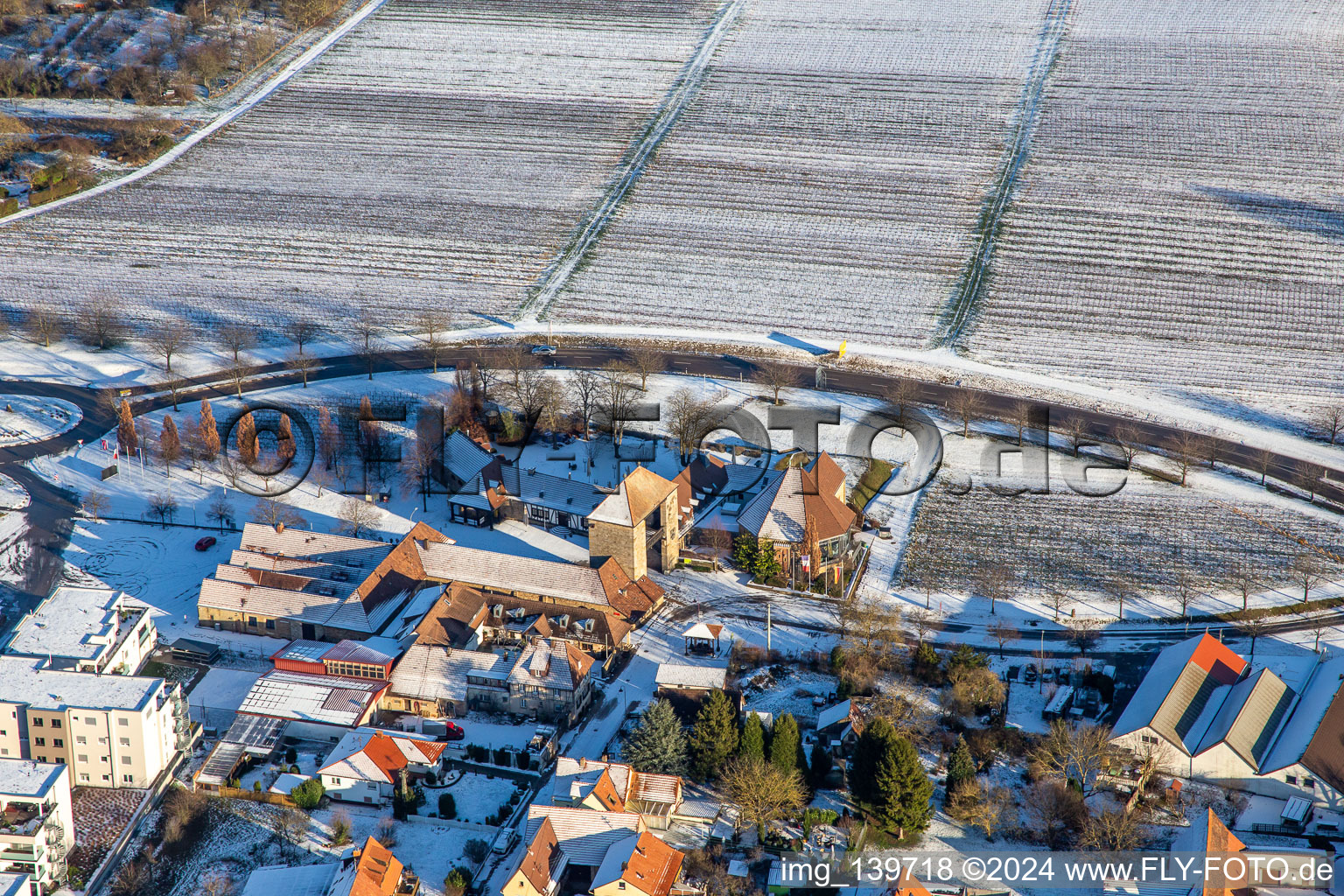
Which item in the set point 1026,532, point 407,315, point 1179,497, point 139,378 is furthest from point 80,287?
point 1179,497

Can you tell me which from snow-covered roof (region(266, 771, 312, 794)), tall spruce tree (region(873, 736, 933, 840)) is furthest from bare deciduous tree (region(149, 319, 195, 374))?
tall spruce tree (region(873, 736, 933, 840))

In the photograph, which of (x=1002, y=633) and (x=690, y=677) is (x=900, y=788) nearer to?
(x=690, y=677)

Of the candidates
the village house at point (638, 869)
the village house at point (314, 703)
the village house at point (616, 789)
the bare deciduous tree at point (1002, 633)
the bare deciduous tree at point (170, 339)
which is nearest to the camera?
the village house at point (638, 869)

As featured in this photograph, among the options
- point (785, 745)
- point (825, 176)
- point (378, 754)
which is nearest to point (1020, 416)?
point (785, 745)

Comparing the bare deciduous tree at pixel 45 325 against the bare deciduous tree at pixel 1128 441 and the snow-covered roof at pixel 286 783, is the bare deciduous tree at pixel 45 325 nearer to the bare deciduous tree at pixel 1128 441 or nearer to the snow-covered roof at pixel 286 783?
the snow-covered roof at pixel 286 783

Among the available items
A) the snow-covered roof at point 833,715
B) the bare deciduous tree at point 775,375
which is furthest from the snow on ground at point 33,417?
the snow-covered roof at point 833,715

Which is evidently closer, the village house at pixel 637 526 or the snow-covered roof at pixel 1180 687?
the snow-covered roof at pixel 1180 687
